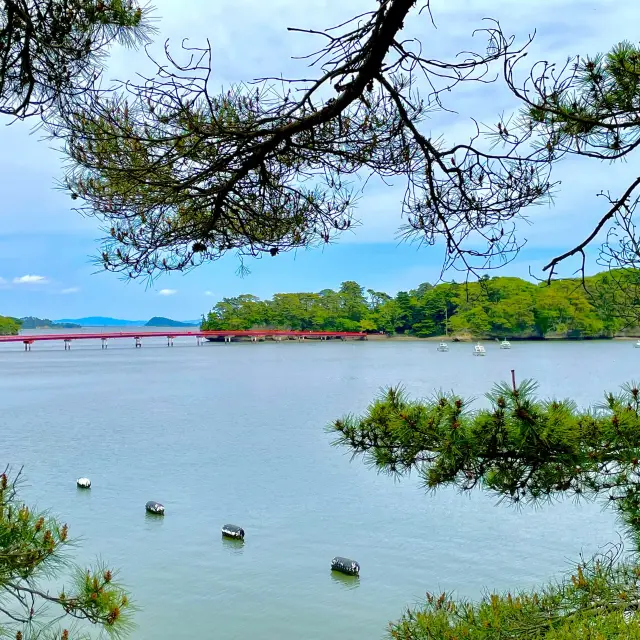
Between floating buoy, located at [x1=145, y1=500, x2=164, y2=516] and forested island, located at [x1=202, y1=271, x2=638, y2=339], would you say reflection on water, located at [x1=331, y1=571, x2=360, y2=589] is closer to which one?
floating buoy, located at [x1=145, y1=500, x2=164, y2=516]

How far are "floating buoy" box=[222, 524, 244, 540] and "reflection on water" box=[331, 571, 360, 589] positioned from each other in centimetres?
142

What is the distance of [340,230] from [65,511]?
745cm

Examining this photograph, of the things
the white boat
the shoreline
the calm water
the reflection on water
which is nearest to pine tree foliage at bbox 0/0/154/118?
the calm water

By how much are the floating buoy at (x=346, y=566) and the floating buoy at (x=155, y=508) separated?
2.95 metres

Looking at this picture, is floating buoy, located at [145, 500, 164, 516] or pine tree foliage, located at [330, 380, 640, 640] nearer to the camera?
pine tree foliage, located at [330, 380, 640, 640]

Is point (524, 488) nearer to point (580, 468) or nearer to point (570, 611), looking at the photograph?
point (580, 468)

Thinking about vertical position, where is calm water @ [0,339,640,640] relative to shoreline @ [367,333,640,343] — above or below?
below

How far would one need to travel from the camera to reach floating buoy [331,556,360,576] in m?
6.54

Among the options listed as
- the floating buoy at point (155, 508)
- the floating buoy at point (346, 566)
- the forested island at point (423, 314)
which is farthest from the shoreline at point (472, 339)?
the floating buoy at point (346, 566)

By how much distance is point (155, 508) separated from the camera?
28.3 ft

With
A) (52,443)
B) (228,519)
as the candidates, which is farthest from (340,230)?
(52,443)

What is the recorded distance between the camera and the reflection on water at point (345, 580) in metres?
6.32

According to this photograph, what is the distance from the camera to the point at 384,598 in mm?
5973

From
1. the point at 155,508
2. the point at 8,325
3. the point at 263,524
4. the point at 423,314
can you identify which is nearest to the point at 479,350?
the point at 423,314
